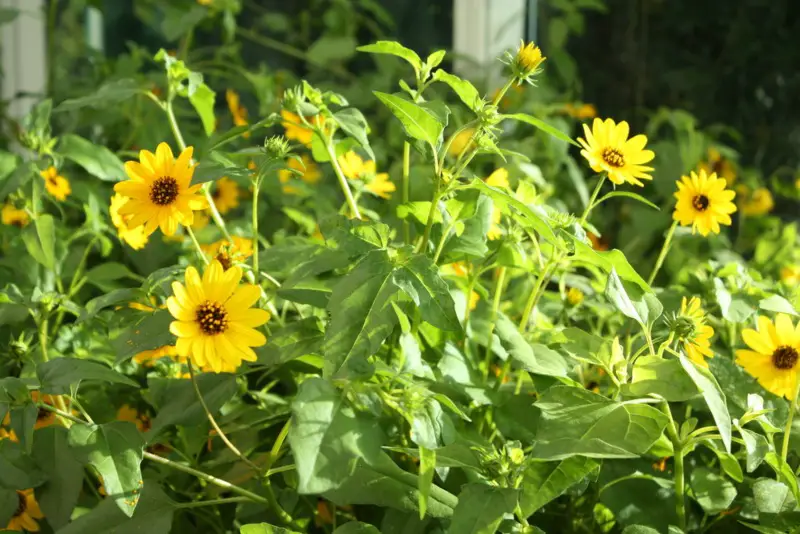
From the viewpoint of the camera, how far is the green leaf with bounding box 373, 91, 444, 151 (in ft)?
1.96

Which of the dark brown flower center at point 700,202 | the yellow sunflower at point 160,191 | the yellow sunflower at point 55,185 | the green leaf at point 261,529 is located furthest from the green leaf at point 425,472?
the yellow sunflower at point 55,185

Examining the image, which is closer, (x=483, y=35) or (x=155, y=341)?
(x=155, y=341)

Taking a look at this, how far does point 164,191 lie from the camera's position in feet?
2.04

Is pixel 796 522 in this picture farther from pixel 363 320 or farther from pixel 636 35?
pixel 636 35

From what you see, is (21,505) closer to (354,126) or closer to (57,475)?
(57,475)

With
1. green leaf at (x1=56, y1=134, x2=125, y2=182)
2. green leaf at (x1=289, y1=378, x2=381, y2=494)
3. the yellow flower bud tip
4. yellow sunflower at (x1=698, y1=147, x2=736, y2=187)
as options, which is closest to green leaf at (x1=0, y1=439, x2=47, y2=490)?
green leaf at (x1=289, y1=378, x2=381, y2=494)

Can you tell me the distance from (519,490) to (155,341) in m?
0.24

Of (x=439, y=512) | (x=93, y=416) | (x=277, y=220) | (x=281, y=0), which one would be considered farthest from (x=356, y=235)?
(x=281, y=0)

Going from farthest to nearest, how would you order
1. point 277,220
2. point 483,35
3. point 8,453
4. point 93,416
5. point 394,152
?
point 483,35 → point 394,152 → point 277,220 → point 93,416 → point 8,453

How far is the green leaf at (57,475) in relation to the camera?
655 mm

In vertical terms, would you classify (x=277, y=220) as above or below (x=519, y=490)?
below

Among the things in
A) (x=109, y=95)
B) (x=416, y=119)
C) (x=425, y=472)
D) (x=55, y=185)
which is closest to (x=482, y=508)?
(x=425, y=472)

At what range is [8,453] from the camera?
65 cm

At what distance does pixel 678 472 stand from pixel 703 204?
21 cm
